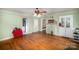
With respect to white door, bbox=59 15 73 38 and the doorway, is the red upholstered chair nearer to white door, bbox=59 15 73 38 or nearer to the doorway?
the doorway

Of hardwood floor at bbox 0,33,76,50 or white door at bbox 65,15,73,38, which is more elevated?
white door at bbox 65,15,73,38

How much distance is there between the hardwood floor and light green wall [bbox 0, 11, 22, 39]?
6.7 inches

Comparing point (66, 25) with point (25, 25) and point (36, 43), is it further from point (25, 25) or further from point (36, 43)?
point (25, 25)

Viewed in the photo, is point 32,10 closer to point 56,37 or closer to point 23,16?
point 23,16

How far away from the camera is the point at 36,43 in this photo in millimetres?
2633

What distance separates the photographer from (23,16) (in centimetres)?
264

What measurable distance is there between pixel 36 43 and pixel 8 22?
0.75 meters

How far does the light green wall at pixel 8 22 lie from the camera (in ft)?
8.38

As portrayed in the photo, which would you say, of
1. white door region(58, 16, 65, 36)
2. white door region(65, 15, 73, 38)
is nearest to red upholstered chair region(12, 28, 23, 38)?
white door region(58, 16, 65, 36)

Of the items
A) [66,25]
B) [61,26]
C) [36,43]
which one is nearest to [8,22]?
[36,43]

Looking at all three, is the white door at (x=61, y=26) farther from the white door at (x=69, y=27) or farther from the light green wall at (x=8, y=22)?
the light green wall at (x=8, y=22)

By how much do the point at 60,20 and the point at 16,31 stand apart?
3.23 feet

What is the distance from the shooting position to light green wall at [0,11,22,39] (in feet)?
8.38
